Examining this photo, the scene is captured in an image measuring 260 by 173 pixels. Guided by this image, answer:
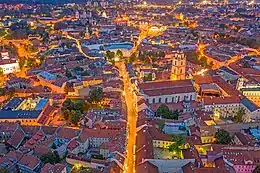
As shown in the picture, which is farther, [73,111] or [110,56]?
[110,56]

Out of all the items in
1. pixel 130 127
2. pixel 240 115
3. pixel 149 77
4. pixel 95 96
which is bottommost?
pixel 130 127

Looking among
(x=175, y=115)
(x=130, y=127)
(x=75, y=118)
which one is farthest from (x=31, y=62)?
(x=175, y=115)

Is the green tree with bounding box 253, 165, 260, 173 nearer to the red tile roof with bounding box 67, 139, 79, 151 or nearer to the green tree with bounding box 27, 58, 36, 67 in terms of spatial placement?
the red tile roof with bounding box 67, 139, 79, 151

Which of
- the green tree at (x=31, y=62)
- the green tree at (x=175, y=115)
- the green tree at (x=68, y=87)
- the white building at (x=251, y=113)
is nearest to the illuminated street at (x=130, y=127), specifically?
the green tree at (x=175, y=115)

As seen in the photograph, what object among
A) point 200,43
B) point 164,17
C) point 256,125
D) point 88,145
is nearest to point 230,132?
point 256,125

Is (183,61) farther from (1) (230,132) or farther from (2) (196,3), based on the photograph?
(2) (196,3)

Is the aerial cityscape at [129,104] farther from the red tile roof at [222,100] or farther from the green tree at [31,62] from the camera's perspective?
the green tree at [31,62]

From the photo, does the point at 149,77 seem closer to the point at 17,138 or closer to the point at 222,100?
the point at 222,100

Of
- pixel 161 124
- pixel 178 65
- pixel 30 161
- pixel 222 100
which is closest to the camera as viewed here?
pixel 30 161
